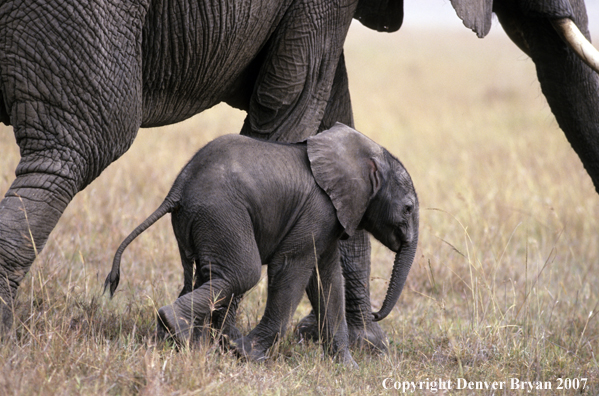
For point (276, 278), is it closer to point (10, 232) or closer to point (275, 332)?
point (275, 332)

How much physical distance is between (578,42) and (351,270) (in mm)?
1790

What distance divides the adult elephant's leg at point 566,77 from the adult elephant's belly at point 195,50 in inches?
62.5

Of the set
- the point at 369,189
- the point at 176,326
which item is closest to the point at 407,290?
the point at 369,189

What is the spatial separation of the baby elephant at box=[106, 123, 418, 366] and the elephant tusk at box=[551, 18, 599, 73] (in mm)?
1301

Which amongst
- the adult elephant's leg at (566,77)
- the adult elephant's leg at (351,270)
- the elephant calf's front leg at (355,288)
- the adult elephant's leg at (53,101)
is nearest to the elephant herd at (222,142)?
the adult elephant's leg at (53,101)

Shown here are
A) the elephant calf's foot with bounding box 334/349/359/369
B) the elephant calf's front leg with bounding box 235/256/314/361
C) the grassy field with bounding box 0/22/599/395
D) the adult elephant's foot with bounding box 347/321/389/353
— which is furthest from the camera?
the adult elephant's foot with bounding box 347/321/389/353

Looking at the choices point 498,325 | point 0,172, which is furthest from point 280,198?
point 0,172

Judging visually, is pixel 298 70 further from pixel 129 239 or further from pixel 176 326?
pixel 176 326

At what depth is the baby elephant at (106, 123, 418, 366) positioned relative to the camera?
125 inches

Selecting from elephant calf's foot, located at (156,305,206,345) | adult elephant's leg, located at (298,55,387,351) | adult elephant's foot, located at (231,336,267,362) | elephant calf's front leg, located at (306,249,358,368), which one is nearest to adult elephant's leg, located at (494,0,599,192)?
adult elephant's leg, located at (298,55,387,351)

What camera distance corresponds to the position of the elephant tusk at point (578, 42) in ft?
13.4

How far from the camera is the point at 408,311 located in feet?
16.6

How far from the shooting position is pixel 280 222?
3.35 meters

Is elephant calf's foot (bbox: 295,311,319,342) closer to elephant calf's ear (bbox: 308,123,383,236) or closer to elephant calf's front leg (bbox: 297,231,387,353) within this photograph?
elephant calf's front leg (bbox: 297,231,387,353)
